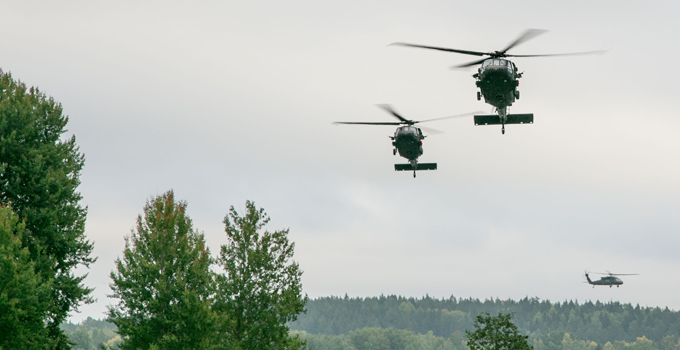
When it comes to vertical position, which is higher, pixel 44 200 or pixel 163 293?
pixel 44 200

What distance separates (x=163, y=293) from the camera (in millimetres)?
41062

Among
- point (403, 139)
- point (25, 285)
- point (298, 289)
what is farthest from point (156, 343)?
point (403, 139)

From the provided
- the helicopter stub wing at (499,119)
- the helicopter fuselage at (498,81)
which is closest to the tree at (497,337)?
the helicopter stub wing at (499,119)

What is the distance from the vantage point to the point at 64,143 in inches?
1892

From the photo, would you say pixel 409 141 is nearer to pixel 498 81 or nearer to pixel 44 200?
pixel 498 81

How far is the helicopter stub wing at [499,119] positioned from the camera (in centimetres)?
4575

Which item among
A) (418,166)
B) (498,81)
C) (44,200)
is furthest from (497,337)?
(44,200)

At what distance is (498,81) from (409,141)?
983 cm

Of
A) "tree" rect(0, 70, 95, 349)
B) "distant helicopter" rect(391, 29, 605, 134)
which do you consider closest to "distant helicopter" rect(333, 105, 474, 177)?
"distant helicopter" rect(391, 29, 605, 134)

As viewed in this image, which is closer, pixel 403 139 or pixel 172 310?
pixel 172 310

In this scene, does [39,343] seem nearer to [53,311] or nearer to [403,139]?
[53,311]

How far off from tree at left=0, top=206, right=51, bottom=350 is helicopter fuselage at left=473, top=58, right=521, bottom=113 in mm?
24161

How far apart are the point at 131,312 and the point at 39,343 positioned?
4.61 m

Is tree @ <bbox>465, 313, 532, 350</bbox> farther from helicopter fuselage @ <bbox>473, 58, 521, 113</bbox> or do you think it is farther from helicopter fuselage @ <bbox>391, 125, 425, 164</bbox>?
helicopter fuselage @ <bbox>473, 58, 521, 113</bbox>
